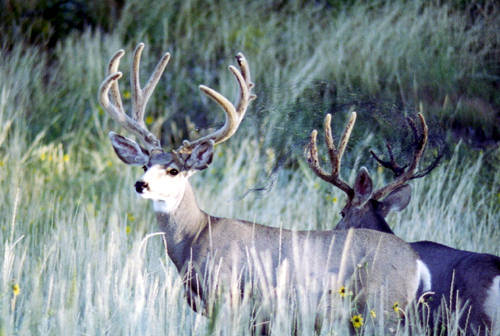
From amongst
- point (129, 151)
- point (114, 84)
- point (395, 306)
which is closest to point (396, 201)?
point (395, 306)

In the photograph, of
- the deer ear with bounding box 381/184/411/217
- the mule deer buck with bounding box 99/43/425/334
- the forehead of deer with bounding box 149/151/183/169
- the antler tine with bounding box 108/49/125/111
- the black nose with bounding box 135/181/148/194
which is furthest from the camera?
the deer ear with bounding box 381/184/411/217

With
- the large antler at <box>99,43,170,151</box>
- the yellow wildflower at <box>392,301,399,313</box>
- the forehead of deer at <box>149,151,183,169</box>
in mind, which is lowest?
the yellow wildflower at <box>392,301,399,313</box>

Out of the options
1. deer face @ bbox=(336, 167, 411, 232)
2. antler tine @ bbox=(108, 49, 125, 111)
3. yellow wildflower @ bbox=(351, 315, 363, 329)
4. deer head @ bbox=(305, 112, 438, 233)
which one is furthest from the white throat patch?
yellow wildflower @ bbox=(351, 315, 363, 329)

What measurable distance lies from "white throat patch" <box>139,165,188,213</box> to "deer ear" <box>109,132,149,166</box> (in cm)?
29

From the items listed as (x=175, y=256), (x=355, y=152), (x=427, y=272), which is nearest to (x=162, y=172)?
(x=175, y=256)

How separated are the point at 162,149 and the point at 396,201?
1.77m

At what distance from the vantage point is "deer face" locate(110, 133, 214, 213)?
17.7ft

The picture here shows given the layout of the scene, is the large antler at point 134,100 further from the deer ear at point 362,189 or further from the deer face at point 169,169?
the deer ear at point 362,189

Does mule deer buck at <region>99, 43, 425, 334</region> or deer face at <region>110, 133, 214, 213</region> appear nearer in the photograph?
mule deer buck at <region>99, 43, 425, 334</region>

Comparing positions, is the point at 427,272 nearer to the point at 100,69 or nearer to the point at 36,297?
the point at 36,297

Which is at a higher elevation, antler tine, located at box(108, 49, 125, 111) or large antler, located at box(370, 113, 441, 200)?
antler tine, located at box(108, 49, 125, 111)

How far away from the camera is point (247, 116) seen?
8.62 m

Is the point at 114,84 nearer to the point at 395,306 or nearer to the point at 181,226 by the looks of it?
the point at 181,226

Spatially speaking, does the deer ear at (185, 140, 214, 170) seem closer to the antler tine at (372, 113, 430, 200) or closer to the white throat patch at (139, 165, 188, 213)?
the white throat patch at (139, 165, 188, 213)
